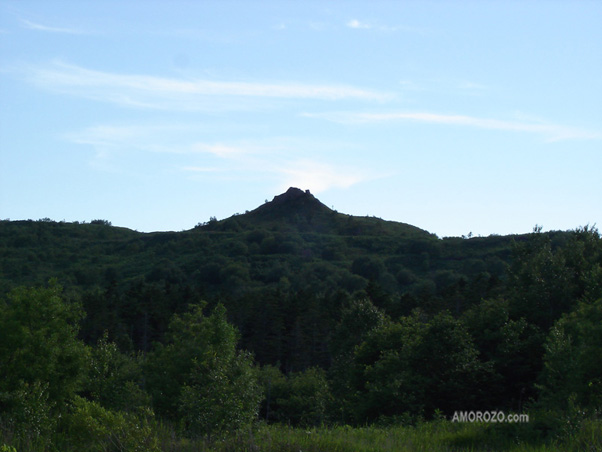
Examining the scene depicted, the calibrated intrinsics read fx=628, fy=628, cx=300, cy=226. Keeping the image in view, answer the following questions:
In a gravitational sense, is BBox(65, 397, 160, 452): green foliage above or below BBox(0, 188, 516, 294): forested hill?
below

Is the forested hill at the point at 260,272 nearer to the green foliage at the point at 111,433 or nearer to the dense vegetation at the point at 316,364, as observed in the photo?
the dense vegetation at the point at 316,364

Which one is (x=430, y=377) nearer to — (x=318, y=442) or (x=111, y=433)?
(x=318, y=442)

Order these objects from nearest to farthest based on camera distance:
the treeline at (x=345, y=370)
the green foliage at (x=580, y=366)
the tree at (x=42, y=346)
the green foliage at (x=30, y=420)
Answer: the green foliage at (x=30, y=420)
the treeline at (x=345, y=370)
the green foliage at (x=580, y=366)
the tree at (x=42, y=346)

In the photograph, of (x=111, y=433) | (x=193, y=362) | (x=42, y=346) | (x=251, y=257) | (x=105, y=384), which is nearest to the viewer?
(x=111, y=433)

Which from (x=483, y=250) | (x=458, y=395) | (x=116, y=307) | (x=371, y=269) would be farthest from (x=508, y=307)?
(x=483, y=250)

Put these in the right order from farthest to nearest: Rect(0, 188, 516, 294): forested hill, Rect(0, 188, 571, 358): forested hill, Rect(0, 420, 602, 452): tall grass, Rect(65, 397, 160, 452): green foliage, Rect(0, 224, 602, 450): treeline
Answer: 1. Rect(0, 188, 516, 294): forested hill
2. Rect(0, 188, 571, 358): forested hill
3. Rect(0, 224, 602, 450): treeline
4. Rect(0, 420, 602, 452): tall grass
5. Rect(65, 397, 160, 452): green foliage

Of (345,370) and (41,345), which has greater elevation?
(41,345)

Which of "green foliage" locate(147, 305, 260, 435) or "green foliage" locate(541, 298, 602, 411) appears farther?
"green foliage" locate(147, 305, 260, 435)

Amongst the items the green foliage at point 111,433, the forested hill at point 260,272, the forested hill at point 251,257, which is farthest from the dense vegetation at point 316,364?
the forested hill at point 251,257

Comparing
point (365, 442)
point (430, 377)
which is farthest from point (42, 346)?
point (365, 442)

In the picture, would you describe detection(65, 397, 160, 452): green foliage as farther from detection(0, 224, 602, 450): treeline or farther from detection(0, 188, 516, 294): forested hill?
detection(0, 188, 516, 294): forested hill

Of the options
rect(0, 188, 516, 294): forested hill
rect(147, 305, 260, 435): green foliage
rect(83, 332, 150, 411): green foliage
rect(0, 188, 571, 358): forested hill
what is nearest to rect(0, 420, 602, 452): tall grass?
rect(147, 305, 260, 435): green foliage

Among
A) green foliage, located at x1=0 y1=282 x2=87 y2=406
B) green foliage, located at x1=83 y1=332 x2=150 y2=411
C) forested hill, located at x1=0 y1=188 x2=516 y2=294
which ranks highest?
forested hill, located at x1=0 y1=188 x2=516 y2=294

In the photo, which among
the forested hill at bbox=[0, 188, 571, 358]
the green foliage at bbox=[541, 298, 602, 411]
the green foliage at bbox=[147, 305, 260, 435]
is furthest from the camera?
the forested hill at bbox=[0, 188, 571, 358]
